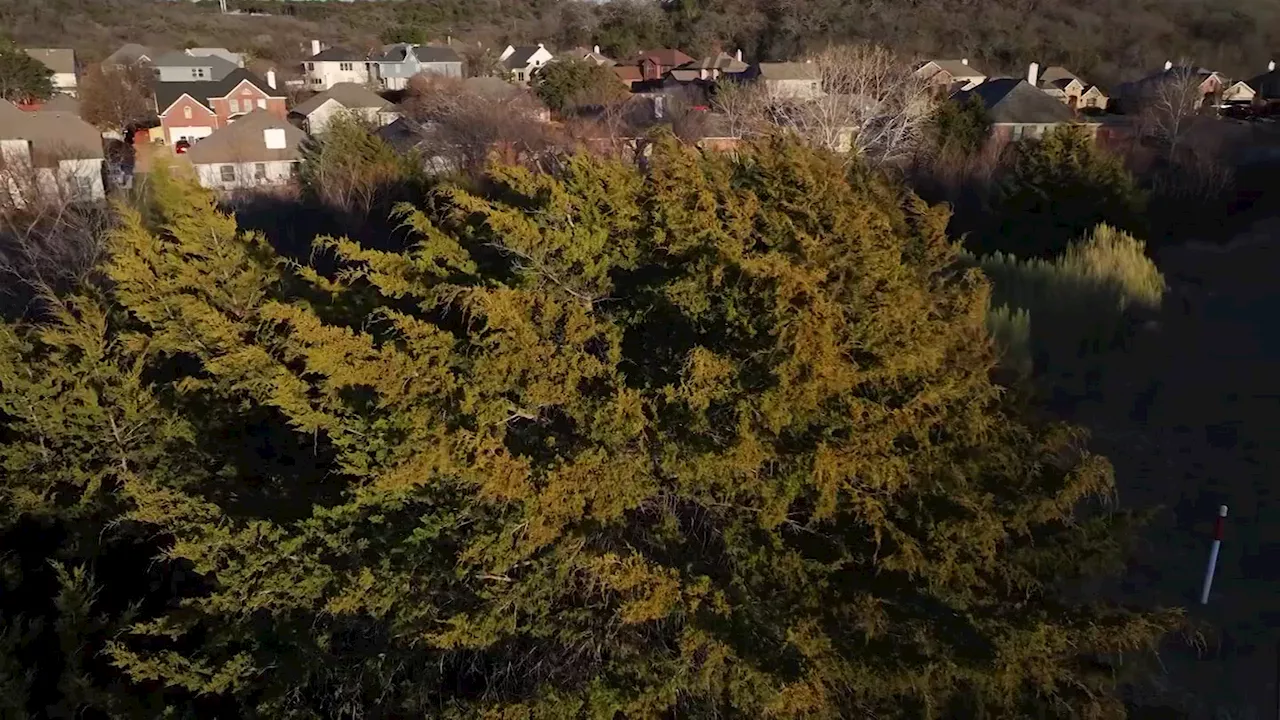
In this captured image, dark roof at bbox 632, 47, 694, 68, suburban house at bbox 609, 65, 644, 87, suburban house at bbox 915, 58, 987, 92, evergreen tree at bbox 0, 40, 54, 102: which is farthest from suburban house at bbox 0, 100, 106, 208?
dark roof at bbox 632, 47, 694, 68

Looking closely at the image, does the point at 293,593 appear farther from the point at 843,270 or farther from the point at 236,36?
the point at 236,36

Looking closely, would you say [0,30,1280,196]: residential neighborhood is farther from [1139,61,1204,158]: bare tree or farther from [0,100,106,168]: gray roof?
[1139,61,1204,158]: bare tree

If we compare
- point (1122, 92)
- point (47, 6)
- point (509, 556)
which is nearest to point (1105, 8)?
point (1122, 92)

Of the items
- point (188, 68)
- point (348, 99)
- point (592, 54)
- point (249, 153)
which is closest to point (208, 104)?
point (348, 99)

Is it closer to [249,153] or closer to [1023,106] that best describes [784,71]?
[1023,106]

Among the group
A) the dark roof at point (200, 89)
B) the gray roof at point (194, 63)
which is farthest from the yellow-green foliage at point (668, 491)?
the gray roof at point (194, 63)
